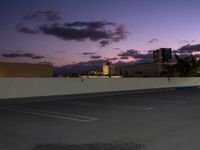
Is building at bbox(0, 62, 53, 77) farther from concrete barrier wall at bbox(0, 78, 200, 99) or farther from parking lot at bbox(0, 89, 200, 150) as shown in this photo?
parking lot at bbox(0, 89, 200, 150)

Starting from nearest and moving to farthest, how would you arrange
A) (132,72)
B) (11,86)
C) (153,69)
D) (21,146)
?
(21,146) → (11,86) → (153,69) → (132,72)

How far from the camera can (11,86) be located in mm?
19375

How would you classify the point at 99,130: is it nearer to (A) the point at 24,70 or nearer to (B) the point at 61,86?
(B) the point at 61,86

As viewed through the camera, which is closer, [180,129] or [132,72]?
[180,129]

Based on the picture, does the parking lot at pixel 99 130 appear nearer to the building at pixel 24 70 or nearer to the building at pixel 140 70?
the building at pixel 24 70

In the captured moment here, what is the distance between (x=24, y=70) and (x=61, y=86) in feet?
40.5

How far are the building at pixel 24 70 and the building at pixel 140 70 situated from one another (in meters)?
45.4

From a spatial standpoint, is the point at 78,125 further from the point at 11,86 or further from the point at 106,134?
the point at 11,86

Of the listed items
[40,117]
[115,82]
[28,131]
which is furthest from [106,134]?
[115,82]

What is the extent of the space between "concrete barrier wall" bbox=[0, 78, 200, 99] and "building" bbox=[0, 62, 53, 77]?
37.1 feet

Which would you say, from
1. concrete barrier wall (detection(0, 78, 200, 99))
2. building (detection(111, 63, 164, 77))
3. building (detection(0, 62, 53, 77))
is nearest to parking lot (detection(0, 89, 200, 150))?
concrete barrier wall (detection(0, 78, 200, 99))

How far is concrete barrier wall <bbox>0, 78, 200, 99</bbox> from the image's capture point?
1939 cm

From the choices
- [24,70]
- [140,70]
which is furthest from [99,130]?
[140,70]

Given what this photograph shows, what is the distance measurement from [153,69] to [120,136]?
75742 mm
